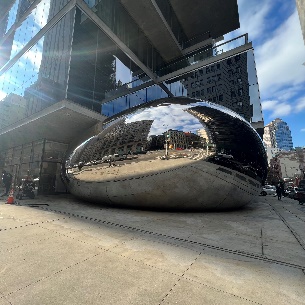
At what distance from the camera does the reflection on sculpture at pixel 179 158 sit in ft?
17.3

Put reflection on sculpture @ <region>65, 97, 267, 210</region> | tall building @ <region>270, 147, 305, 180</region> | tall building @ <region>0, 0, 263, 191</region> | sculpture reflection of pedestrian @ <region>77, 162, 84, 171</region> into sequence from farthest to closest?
tall building @ <region>270, 147, 305, 180</region>, tall building @ <region>0, 0, 263, 191</region>, sculpture reflection of pedestrian @ <region>77, 162, 84, 171</region>, reflection on sculpture @ <region>65, 97, 267, 210</region>

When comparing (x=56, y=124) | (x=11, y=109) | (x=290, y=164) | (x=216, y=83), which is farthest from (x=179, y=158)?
(x=290, y=164)

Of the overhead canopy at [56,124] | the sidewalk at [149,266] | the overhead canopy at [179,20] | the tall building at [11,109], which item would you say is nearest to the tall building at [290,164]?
the overhead canopy at [179,20]

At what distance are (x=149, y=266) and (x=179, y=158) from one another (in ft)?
11.0

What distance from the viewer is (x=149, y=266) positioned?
2.19m

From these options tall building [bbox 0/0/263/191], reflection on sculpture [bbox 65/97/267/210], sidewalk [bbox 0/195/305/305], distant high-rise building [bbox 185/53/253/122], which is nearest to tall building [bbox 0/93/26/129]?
tall building [bbox 0/0/263/191]

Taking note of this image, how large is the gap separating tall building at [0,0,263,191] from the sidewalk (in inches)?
248

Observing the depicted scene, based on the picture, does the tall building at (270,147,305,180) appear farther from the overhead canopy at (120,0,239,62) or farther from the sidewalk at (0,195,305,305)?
the sidewalk at (0,195,305,305)

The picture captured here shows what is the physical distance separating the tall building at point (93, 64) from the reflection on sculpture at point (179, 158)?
3300mm

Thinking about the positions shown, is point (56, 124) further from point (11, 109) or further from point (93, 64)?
point (11, 109)

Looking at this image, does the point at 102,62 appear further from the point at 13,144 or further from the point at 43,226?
the point at 43,226

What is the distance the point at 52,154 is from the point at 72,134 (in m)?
2.27

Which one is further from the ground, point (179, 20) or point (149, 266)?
point (179, 20)

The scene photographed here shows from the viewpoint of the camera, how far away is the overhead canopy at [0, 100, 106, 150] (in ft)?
32.6
